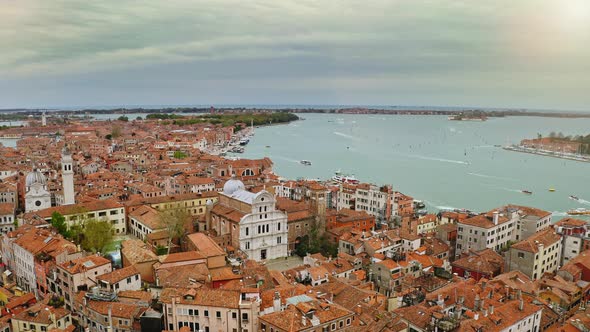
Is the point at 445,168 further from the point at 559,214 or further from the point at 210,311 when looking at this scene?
the point at 210,311

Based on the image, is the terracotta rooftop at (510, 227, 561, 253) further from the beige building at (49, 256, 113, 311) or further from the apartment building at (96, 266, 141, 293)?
the beige building at (49, 256, 113, 311)

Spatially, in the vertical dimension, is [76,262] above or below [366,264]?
above

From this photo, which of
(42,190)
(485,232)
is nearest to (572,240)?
(485,232)

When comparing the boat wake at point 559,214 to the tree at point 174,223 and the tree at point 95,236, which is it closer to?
the tree at point 174,223

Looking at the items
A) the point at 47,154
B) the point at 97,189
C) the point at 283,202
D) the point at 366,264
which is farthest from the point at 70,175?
the point at 47,154

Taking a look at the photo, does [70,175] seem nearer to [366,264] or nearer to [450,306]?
[366,264]

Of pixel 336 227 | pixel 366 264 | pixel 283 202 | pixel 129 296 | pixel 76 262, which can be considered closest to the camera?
pixel 129 296
